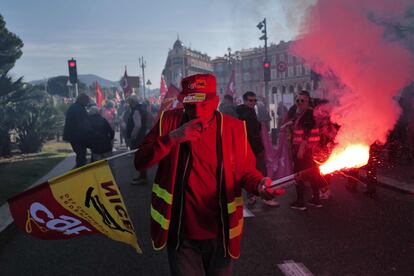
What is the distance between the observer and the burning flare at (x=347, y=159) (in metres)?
3.60

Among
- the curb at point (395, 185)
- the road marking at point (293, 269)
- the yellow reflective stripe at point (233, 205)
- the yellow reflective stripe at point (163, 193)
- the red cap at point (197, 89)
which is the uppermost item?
the red cap at point (197, 89)

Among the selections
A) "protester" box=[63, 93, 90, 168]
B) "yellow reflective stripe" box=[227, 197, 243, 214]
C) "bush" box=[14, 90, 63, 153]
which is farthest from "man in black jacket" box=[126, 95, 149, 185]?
"bush" box=[14, 90, 63, 153]

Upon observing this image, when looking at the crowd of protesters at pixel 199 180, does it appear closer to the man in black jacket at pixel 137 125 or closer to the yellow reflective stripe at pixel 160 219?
the yellow reflective stripe at pixel 160 219

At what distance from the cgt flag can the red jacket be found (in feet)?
1.62

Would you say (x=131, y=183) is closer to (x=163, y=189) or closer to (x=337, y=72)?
(x=337, y=72)

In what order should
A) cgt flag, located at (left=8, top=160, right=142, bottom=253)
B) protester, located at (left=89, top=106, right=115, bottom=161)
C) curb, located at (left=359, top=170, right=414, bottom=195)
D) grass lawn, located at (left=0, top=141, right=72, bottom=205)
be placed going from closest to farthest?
1. cgt flag, located at (left=8, top=160, right=142, bottom=253)
2. curb, located at (left=359, top=170, right=414, bottom=195)
3. grass lawn, located at (left=0, top=141, right=72, bottom=205)
4. protester, located at (left=89, top=106, right=115, bottom=161)

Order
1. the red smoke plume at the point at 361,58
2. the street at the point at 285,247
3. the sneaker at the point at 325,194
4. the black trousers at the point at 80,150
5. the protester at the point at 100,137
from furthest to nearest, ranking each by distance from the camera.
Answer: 1. the black trousers at the point at 80,150
2. the protester at the point at 100,137
3. the sneaker at the point at 325,194
4. the red smoke plume at the point at 361,58
5. the street at the point at 285,247

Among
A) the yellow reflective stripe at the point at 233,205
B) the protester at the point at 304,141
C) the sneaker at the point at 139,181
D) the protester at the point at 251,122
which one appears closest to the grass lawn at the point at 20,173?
the sneaker at the point at 139,181

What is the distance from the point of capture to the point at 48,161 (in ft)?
43.6

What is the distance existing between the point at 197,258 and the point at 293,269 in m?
1.81

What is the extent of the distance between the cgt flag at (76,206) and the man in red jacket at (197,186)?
50 cm

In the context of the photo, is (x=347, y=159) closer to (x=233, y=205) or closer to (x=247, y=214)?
(x=233, y=205)

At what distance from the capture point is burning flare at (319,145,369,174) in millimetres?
3600

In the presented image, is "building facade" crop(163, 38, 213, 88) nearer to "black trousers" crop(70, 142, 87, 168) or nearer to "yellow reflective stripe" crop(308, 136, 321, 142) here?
"black trousers" crop(70, 142, 87, 168)
